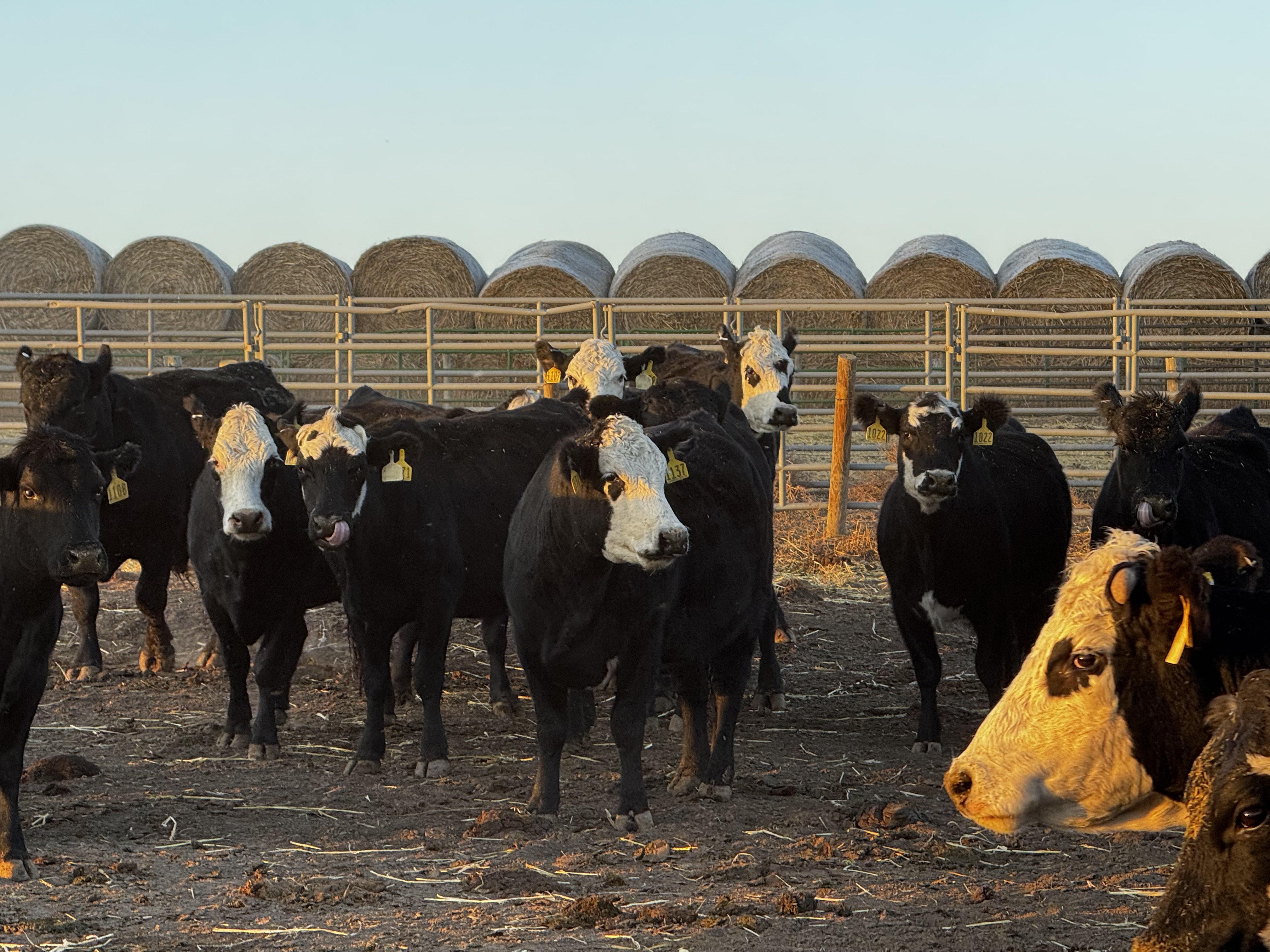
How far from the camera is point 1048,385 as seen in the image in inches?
727

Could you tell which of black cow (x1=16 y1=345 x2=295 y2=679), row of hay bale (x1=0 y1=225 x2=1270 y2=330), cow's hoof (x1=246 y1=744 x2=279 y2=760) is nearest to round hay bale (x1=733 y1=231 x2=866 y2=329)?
row of hay bale (x1=0 y1=225 x2=1270 y2=330)

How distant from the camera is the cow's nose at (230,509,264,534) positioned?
22.1 feet

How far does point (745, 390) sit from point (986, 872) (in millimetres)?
5000

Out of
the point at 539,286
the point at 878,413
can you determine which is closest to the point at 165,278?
the point at 539,286

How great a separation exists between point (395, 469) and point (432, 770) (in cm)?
134

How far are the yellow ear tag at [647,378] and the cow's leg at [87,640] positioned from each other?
11.5 ft

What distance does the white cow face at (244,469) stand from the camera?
6.77 m

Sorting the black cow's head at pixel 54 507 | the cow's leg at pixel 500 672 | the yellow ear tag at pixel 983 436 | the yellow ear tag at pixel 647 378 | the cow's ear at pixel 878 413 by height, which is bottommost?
the cow's leg at pixel 500 672

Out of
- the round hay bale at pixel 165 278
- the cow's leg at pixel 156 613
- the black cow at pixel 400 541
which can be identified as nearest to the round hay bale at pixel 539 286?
the round hay bale at pixel 165 278

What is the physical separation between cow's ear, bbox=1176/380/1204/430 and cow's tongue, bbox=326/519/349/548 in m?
4.03

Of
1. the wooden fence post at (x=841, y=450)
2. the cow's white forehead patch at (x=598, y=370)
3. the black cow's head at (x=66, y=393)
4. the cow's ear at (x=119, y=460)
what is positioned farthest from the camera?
the wooden fence post at (x=841, y=450)

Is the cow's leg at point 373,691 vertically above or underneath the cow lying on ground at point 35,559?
underneath

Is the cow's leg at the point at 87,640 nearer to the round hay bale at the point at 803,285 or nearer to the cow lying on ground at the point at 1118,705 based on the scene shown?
the cow lying on ground at the point at 1118,705

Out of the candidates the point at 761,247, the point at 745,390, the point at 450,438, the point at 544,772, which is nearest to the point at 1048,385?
the point at 761,247
